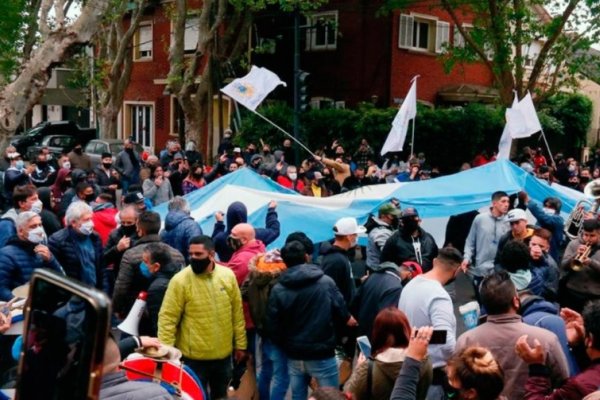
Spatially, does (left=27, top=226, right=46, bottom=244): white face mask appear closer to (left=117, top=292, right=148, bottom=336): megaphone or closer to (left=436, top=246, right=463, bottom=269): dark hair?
(left=117, top=292, right=148, bottom=336): megaphone

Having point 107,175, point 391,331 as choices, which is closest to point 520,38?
point 107,175

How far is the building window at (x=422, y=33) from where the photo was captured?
26.7 metres

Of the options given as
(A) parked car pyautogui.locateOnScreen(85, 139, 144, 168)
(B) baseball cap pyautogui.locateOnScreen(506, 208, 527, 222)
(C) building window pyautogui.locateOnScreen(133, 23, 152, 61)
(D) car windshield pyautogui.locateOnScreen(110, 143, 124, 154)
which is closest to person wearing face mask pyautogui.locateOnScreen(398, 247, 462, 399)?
(B) baseball cap pyautogui.locateOnScreen(506, 208, 527, 222)

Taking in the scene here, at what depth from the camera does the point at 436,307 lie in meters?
5.18

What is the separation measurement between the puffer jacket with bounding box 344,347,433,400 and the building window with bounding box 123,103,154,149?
30.4 m

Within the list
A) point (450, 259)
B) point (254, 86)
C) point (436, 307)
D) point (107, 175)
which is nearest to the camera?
point (436, 307)

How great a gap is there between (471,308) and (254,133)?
60.6 feet

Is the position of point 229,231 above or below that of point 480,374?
below

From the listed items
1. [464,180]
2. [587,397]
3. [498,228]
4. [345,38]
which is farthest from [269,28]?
[587,397]

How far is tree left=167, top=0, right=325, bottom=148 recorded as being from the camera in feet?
73.6

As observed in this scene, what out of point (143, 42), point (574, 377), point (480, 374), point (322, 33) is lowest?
point (574, 377)

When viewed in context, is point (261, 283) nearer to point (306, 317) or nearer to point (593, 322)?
point (306, 317)

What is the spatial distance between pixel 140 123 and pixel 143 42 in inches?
140

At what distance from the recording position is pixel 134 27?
78.7 ft
